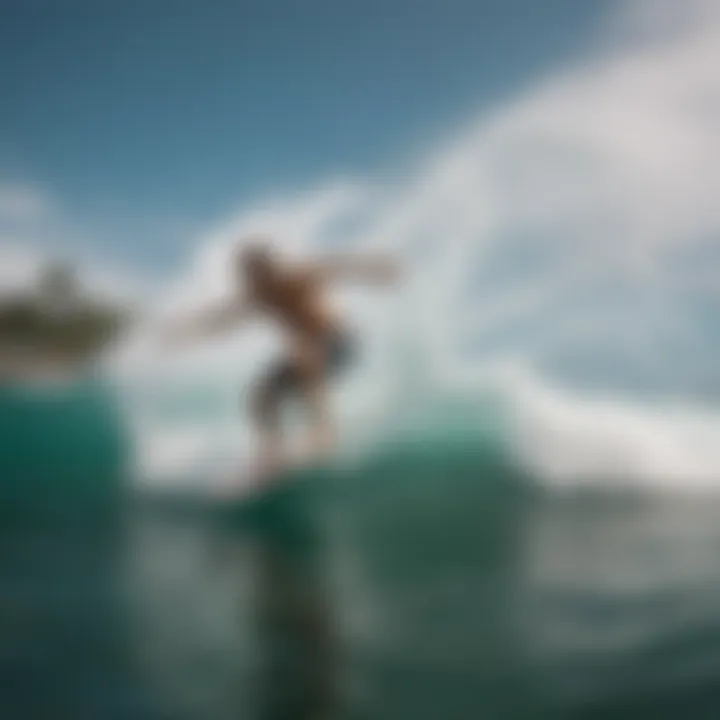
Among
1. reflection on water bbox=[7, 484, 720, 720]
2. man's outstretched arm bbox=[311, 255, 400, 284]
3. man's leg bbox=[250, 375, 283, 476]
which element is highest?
man's outstretched arm bbox=[311, 255, 400, 284]

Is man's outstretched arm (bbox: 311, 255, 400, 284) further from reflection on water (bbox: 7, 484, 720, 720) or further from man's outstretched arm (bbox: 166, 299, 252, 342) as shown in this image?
reflection on water (bbox: 7, 484, 720, 720)

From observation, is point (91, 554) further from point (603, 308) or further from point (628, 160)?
point (628, 160)

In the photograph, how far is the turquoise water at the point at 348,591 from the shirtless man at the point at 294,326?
0.28ft

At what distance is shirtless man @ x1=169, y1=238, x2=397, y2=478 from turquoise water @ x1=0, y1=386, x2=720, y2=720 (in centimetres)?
8

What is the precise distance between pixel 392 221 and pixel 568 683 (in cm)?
73

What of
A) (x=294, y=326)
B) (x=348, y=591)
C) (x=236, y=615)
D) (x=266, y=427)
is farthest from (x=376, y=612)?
(x=294, y=326)

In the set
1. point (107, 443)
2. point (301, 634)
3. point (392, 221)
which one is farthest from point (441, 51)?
point (301, 634)

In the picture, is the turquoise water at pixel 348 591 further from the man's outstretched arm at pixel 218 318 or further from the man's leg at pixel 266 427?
the man's outstretched arm at pixel 218 318

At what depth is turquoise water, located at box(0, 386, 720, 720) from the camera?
137 centimetres

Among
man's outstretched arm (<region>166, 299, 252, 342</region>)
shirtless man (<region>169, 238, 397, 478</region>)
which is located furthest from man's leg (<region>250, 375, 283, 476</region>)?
man's outstretched arm (<region>166, 299, 252, 342</region>)

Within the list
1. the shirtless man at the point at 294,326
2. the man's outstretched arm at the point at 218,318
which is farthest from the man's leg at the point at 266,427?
the man's outstretched arm at the point at 218,318

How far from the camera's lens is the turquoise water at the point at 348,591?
1.37 metres

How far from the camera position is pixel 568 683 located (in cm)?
138

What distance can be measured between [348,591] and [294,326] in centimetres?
41
